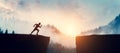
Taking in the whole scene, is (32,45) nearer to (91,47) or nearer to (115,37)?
(91,47)

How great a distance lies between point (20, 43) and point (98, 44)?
31.5ft

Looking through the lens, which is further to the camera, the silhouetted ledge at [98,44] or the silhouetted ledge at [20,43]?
the silhouetted ledge at [20,43]

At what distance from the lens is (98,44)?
32031 millimetres

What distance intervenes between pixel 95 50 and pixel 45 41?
6.74 metres

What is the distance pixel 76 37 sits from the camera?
33875mm

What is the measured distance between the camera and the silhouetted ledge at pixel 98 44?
31055 mm

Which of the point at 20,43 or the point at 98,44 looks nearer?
the point at 98,44

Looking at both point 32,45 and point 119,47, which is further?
point 32,45

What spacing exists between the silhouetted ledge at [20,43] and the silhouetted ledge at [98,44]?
5.07 meters

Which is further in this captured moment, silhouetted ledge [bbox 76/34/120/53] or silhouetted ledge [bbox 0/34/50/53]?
silhouetted ledge [bbox 0/34/50/53]

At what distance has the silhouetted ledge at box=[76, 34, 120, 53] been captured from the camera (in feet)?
102

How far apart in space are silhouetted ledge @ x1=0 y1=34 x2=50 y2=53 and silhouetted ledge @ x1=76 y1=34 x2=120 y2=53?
200 inches

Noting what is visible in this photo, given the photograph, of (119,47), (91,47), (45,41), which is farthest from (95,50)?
(45,41)

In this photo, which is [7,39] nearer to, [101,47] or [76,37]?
[76,37]
